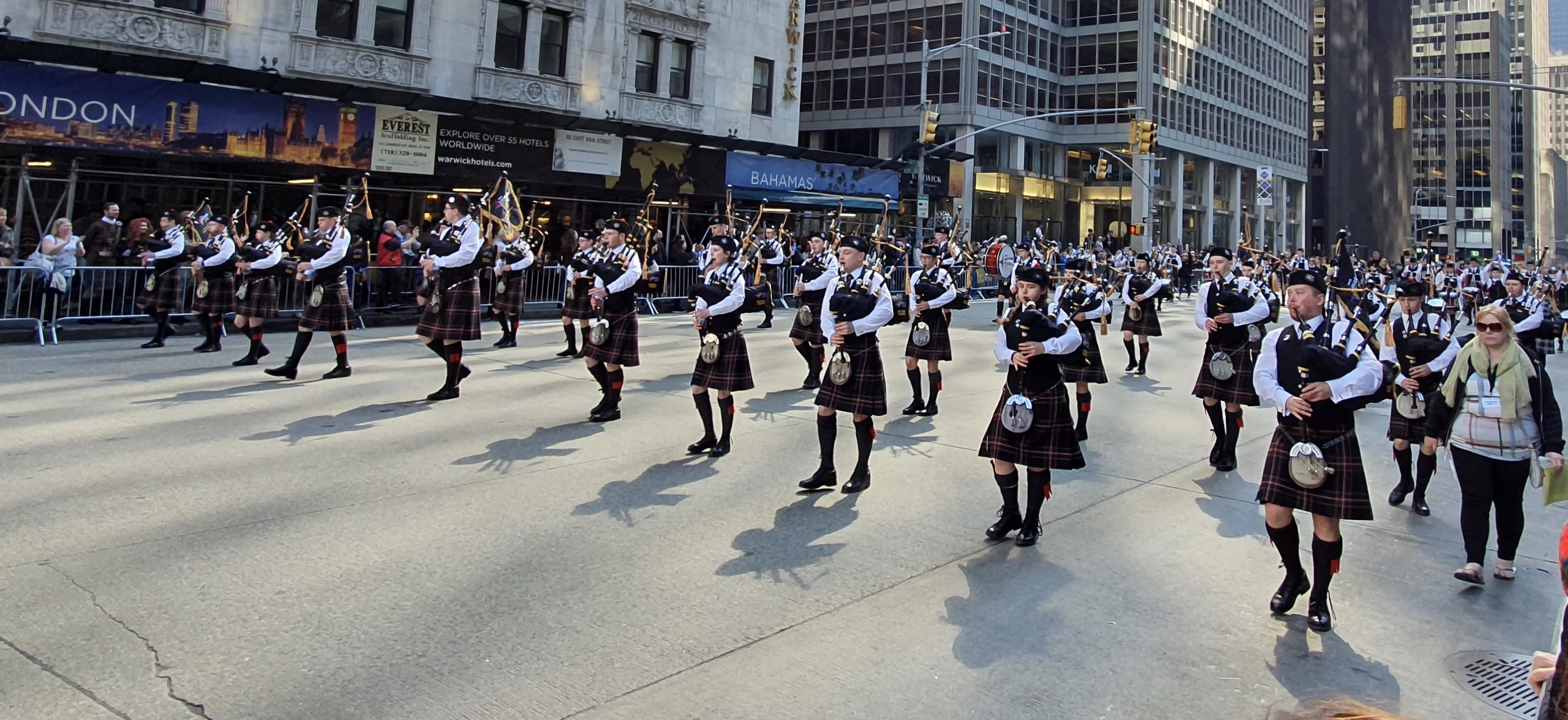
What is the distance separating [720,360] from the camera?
8898mm

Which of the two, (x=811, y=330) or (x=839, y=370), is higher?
(x=839, y=370)

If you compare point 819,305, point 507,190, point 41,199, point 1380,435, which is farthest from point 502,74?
point 1380,435

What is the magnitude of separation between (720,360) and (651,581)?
11.6 ft

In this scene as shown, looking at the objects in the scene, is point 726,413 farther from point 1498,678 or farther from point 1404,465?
point 1498,678

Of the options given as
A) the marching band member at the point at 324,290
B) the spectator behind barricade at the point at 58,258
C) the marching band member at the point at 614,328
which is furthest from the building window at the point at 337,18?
the marching band member at the point at 614,328

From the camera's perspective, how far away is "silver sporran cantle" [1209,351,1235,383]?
923cm

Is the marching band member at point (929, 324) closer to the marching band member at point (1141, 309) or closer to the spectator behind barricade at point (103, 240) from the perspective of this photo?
the marching band member at point (1141, 309)

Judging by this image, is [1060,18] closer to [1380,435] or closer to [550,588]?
[1380,435]

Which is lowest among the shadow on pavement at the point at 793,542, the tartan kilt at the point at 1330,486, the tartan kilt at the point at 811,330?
the tartan kilt at the point at 811,330

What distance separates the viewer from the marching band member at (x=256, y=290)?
12.7 m

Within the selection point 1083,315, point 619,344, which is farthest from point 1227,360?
point 619,344

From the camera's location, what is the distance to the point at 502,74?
82.0 ft

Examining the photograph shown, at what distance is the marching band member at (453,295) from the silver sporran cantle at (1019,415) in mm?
6719

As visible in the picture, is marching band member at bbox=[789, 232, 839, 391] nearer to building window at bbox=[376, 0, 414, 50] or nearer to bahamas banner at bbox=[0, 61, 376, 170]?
bahamas banner at bbox=[0, 61, 376, 170]
